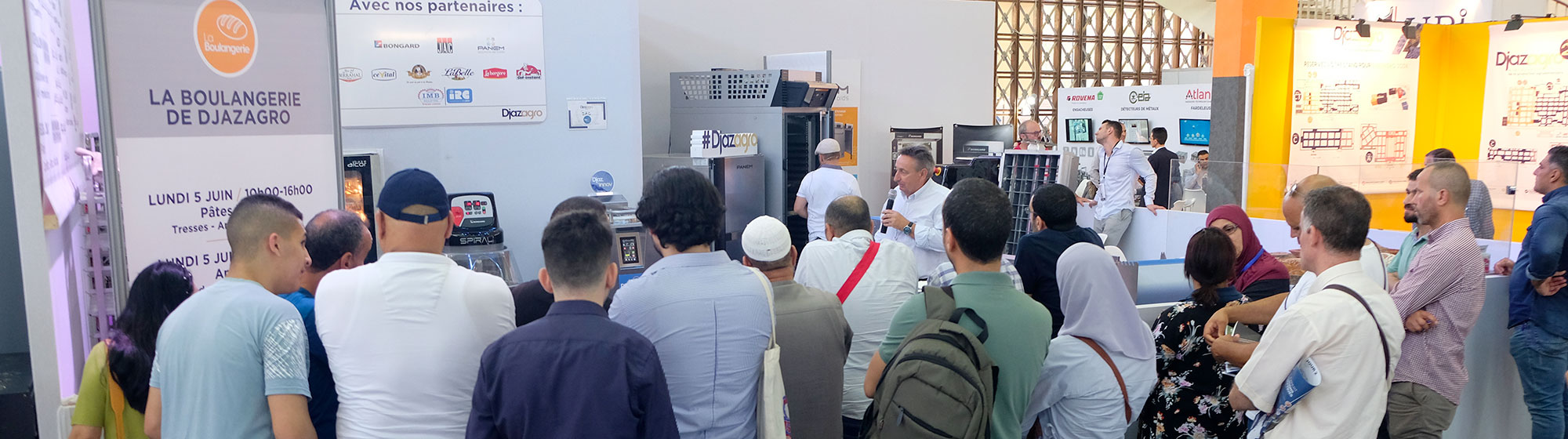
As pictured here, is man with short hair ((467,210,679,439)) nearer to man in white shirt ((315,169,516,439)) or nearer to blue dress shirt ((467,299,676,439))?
blue dress shirt ((467,299,676,439))

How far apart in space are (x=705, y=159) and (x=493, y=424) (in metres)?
4.54

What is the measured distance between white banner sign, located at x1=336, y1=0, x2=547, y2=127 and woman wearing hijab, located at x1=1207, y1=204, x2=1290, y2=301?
12.8ft

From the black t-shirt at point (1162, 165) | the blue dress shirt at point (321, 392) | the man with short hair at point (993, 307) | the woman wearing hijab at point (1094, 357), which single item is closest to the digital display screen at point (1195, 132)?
the black t-shirt at point (1162, 165)

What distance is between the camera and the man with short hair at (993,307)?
222 centimetres

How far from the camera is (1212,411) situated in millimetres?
2752

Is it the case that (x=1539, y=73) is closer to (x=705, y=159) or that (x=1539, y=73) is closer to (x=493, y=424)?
(x=705, y=159)

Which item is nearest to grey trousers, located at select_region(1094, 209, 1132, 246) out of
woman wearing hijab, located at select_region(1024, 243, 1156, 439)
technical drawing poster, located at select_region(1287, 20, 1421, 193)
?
technical drawing poster, located at select_region(1287, 20, 1421, 193)

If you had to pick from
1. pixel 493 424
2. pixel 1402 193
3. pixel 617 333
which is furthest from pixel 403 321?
pixel 1402 193

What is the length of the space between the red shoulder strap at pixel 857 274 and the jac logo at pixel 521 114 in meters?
3.28

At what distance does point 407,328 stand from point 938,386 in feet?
3.64

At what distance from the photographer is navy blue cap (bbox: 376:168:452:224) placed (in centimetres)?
200

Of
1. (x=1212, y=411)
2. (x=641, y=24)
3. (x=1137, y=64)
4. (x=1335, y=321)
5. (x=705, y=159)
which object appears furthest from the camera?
(x=1137, y=64)

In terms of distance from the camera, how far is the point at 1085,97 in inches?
426

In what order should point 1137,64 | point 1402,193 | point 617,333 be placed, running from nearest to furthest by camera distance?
point 617,333
point 1402,193
point 1137,64
